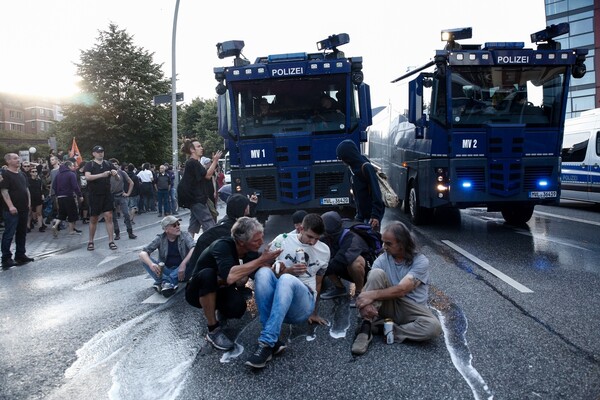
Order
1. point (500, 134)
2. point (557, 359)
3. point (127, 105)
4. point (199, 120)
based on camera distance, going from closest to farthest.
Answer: point (557, 359)
point (500, 134)
point (127, 105)
point (199, 120)

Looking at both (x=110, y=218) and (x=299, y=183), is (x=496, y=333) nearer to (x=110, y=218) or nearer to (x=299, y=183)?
(x=299, y=183)

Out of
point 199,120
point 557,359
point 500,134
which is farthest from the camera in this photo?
point 199,120

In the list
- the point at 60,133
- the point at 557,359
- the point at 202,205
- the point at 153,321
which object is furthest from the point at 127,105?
the point at 557,359

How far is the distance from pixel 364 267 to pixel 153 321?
2.17m

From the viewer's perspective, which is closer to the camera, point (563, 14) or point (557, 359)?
point (557, 359)

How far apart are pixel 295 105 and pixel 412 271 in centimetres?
633

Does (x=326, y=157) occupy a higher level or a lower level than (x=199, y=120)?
lower

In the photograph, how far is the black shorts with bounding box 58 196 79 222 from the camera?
37.7ft

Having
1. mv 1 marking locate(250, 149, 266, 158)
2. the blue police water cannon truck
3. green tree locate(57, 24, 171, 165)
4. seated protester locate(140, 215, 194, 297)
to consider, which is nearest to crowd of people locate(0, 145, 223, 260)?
mv 1 marking locate(250, 149, 266, 158)

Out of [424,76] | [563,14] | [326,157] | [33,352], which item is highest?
[563,14]

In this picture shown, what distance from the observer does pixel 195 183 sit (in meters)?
7.62

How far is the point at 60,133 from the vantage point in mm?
37719

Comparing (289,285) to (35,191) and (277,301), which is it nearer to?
(277,301)

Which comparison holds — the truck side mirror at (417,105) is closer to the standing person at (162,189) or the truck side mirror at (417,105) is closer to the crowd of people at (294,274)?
the crowd of people at (294,274)
